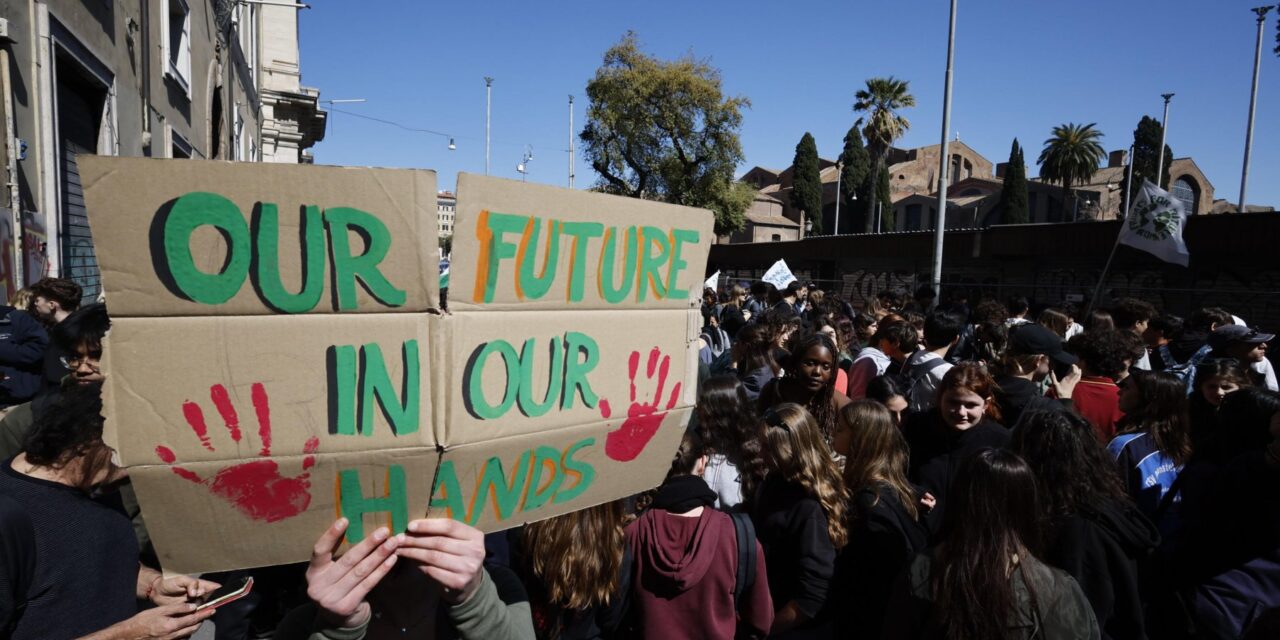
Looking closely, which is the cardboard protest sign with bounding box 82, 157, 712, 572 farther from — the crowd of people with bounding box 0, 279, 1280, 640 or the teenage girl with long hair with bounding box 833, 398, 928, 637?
the teenage girl with long hair with bounding box 833, 398, 928, 637

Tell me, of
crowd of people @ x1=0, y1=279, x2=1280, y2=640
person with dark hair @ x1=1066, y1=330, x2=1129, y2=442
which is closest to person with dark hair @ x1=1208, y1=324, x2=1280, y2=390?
crowd of people @ x1=0, y1=279, x2=1280, y2=640

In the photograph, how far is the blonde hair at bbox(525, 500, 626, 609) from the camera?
226 centimetres

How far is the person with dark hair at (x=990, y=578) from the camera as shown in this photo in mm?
1982

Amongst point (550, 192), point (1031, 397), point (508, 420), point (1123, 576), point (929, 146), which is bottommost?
point (1123, 576)

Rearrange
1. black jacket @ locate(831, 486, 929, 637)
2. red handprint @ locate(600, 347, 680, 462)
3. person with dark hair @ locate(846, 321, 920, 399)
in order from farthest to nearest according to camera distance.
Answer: person with dark hair @ locate(846, 321, 920, 399) < black jacket @ locate(831, 486, 929, 637) < red handprint @ locate(600, 347, 680, 462)

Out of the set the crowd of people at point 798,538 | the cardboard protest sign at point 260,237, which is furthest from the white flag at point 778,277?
the cardboard protest sign at point 260,237

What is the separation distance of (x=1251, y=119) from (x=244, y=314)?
30.7 metres

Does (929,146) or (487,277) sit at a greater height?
(929,146)

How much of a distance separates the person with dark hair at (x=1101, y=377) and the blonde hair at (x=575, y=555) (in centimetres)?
330

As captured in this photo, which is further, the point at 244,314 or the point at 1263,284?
A: the point at 1263,284

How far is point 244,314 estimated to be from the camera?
1144mm

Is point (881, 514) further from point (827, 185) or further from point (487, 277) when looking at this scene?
point (827, 185)

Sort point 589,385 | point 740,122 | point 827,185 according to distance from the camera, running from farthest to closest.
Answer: point 827,185
point 740,122
point 589,385

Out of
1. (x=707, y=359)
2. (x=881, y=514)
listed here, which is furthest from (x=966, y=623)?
(x=707, y=359)
